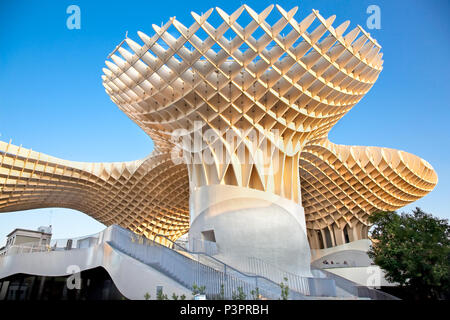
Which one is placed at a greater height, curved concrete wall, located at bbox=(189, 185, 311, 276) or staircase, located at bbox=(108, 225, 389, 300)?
curved concrete wall, located at bbox=(189, 185, 311, 276)

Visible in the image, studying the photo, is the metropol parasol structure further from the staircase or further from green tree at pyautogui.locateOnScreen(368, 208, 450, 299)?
green tree at pyautogui.locateOnScreen(368, 208, 450, 299)

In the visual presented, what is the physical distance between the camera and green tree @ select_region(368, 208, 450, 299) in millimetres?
15008

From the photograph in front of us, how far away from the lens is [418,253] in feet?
51.3

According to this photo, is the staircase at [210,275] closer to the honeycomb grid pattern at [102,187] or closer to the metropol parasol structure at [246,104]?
the metropol parasol structure at [246,104]

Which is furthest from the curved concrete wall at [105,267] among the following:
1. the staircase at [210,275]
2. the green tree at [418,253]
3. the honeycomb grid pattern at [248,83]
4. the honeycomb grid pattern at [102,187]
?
the honeycomb grid pattern at [102,187]

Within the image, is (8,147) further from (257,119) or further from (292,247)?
(292,247)

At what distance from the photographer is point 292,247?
18.4 m

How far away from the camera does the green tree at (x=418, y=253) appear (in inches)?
591

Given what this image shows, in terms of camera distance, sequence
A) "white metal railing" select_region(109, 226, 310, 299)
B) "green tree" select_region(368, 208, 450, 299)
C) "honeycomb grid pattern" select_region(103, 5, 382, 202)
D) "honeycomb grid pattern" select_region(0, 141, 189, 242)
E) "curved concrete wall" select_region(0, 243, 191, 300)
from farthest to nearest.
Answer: "honeycomb grid pattern" select_region(0, 141, 189, 242), "honeycomb grid pattern" select_region(103, 5, 382, 202), "green tree" select_region(368, 208, 450, 299), "curved concrete wall" select_region(0, 243, 191, 300), "white metal railing" select_region(109, 226, 310, 299)

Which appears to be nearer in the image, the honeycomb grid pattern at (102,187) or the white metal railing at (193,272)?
the white metal railing at (193,272)

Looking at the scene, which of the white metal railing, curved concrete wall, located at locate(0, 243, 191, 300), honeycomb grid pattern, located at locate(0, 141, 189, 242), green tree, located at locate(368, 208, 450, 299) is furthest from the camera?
honeycomb grid pattern, located at locate(0, 141, 189, 242)

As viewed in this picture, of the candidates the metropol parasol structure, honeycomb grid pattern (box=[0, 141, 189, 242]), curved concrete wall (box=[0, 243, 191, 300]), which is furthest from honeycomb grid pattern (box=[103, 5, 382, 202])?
honeycomb grid pattern (box=[0, 141, 189, 242])

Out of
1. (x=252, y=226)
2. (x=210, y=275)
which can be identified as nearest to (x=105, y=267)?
(x=210, y=275)
